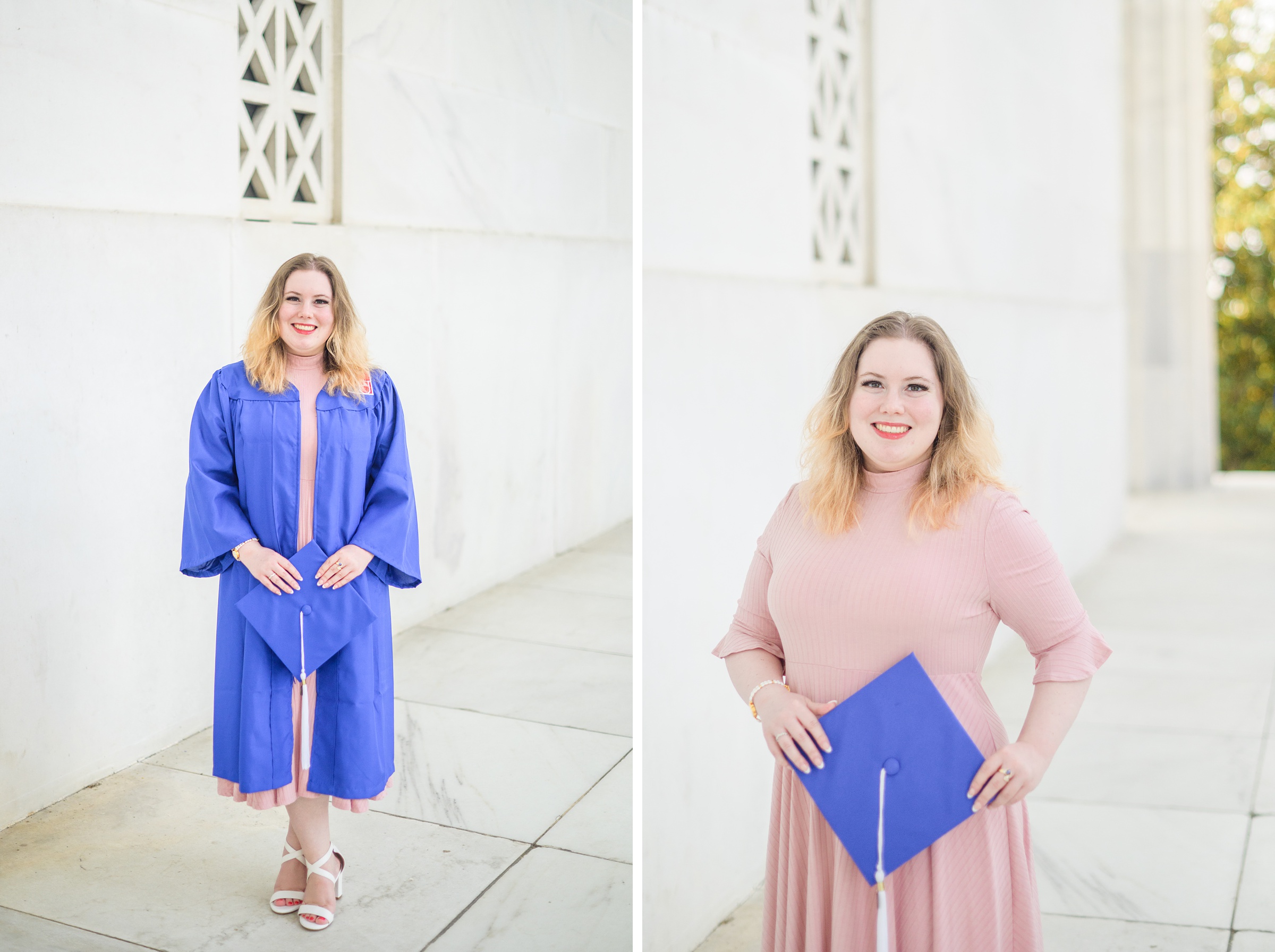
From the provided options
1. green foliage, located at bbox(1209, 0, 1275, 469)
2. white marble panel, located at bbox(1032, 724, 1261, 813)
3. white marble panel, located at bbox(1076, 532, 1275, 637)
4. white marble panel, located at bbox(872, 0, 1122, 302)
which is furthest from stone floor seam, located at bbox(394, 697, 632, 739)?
green foliage, located at bbox(1209, 0, 1275, 469)

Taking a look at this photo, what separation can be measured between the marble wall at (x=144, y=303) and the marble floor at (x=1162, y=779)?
1.59m

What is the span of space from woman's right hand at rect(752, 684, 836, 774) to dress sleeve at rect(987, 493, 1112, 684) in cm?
29

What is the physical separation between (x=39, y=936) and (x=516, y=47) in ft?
5.37

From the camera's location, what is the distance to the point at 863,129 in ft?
12.3

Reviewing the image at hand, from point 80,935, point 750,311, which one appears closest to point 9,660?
point 80,935

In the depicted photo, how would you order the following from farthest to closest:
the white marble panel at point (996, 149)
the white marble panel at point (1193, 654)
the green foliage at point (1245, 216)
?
1. the green foliage at point (1245, 216)
2. the white marble panel at point (1193, 654)
3. the white marble panel at point (996, 149)

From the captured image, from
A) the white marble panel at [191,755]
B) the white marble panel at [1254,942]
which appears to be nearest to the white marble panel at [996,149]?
the white marble panel at [1254,942]

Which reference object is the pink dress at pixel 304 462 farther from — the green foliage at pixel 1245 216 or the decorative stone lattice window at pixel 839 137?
the green foliage at pixel 1245 216

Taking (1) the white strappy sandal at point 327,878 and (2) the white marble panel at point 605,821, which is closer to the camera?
(1) the white strappy sandal at point 327,878

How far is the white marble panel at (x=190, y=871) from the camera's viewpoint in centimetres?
150

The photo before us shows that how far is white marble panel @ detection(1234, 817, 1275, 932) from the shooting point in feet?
9.31

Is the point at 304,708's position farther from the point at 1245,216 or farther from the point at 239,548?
the point at 1245,216

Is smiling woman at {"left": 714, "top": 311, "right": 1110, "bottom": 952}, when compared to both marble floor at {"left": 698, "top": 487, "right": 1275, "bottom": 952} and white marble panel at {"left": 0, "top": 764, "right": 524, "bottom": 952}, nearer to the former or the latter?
white marble panel at {"left": 0, "top": 764, "right": 524, "bottom": 952}

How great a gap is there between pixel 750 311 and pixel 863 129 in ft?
4.11
